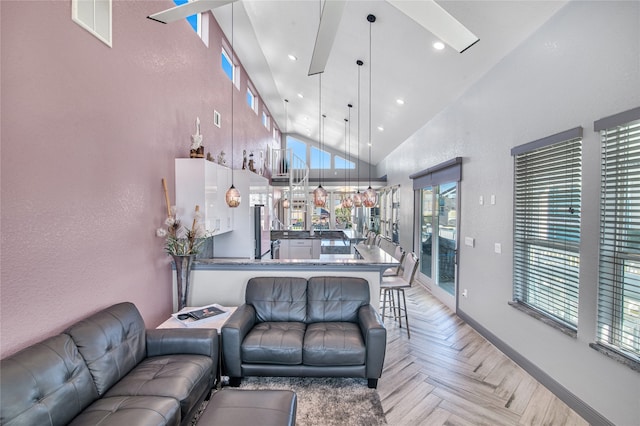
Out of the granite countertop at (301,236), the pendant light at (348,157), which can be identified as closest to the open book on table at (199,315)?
the pendant light at (348,157)

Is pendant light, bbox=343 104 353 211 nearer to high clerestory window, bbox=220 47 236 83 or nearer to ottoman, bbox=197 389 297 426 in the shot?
high clerestory window, bbox=220 47 236 83

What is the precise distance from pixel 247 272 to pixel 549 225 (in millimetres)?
3217

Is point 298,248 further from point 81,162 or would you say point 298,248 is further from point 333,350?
point 81,162

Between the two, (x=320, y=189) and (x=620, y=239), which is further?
(x=320, y=189)

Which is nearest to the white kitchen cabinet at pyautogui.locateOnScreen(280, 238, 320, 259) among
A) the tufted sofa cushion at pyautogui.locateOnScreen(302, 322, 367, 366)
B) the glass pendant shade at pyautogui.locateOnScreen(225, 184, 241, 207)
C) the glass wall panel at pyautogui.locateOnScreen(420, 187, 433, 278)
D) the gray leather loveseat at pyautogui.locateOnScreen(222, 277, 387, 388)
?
the glass wall panel at pyautogui.locateOnScreen(420, 187, 433, 278)

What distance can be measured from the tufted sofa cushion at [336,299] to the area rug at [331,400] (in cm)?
58

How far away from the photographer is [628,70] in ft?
6.46

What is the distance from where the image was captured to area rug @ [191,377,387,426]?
7.27 feet

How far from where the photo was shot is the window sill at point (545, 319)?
239cm

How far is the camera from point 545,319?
2.67 m

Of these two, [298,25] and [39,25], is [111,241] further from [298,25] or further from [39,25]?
[298,25]

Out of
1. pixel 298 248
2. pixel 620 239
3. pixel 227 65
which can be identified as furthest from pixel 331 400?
pixel 227 65

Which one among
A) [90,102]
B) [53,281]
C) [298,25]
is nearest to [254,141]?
[298,25]

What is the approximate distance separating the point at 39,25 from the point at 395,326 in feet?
14.9
